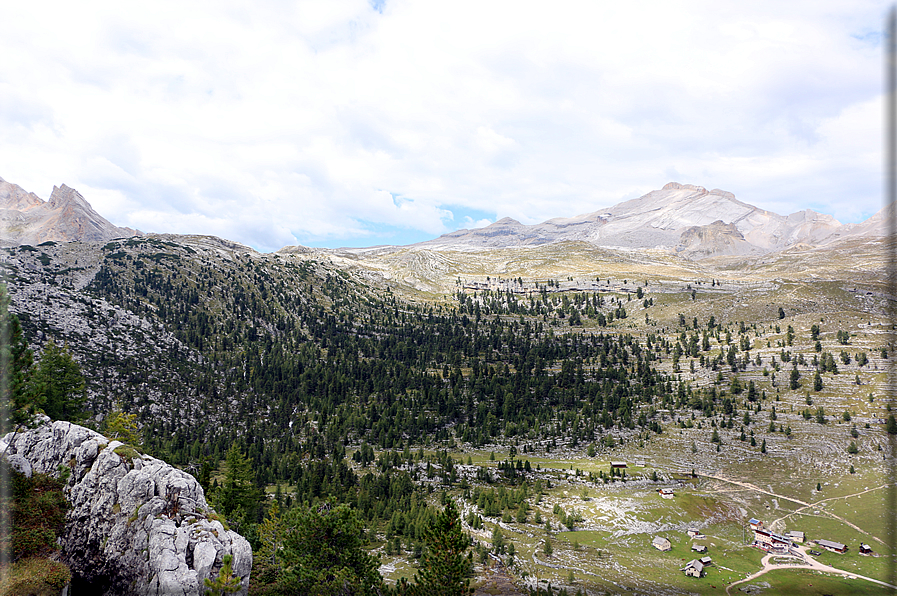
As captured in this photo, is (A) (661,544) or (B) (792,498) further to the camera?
(B) (792,498)

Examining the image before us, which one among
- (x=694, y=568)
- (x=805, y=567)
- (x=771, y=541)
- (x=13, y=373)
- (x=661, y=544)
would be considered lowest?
(x=771, y=541)

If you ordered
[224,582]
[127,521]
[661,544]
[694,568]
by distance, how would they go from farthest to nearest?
1. [661,544]
2. [694,568]
3. [127,521]
4. [224,582]

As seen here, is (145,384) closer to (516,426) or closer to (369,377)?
(369,377)

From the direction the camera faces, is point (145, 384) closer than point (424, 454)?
No

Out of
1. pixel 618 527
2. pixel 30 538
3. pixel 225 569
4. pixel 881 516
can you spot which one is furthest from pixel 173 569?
pixel 881 516

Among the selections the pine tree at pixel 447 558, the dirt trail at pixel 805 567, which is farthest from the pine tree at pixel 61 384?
the dirt trail at pixel 805 567

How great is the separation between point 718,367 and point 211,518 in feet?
691

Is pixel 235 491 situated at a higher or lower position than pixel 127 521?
lower

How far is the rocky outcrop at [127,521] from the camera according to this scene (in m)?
31.6

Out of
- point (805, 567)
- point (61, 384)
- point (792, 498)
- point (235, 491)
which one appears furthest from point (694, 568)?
point (61, 384)

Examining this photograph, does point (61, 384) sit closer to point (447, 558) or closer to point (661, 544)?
point (447, 558)

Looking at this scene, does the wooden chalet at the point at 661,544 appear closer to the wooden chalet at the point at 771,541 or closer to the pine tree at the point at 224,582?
the wooden chalet at the point at 771,541

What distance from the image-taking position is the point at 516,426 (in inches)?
6511

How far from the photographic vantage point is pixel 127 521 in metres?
34.7
